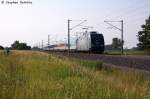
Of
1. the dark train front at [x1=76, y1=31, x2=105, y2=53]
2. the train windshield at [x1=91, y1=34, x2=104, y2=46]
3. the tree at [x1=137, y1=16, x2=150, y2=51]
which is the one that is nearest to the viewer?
the train windshield at [x1=91, y1=34, x2=104, y2=46]

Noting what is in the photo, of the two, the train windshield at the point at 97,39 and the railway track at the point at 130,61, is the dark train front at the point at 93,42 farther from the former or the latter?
the railway track at the point at 130,61

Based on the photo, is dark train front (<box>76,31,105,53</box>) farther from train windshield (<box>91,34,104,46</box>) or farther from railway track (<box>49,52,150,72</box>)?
railway track (<box>49,52,150,72</box>)

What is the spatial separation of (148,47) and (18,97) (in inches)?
2555

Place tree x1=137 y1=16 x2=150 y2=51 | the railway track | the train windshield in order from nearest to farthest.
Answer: the railway track → the train windshield → tree x1=137 y1=16 x2=150 y2=51

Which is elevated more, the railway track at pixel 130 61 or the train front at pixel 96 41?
the train front at pixel 96 41

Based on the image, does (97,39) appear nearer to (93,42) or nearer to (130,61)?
(93,42)

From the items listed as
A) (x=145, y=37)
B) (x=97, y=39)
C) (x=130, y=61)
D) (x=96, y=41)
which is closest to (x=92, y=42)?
(x=96, y=41)

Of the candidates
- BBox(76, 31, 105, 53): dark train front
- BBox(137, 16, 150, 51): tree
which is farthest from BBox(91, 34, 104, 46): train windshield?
BBox(137, 16, 150, 51): tree

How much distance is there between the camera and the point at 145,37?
73.6 m

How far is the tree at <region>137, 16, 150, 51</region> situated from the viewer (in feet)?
239

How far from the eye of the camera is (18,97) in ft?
27.7

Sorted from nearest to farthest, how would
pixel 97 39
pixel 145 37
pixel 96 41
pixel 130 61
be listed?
pixel 130 61 → pixel 96 41 → pixel 97 39 → pixel 145 37

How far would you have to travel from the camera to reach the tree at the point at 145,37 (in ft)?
239

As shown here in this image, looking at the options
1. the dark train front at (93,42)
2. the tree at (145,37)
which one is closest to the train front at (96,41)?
the dark train front at (93,42)
